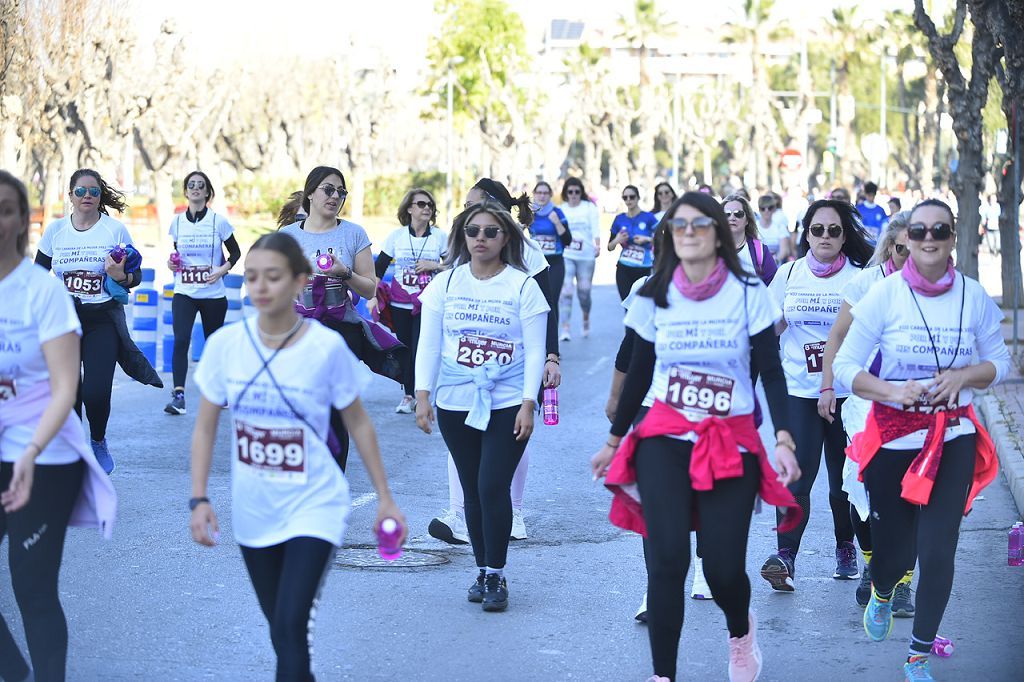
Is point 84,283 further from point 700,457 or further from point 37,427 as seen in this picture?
point 700,457

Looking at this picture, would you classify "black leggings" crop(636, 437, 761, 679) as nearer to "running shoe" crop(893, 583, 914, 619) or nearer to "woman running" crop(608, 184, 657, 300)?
"running shoe" crop(893, 583, 914, 619)

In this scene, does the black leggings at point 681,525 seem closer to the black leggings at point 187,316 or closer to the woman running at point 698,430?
the woman running at point 698,430

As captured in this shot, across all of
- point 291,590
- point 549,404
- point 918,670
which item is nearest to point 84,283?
point 549,404

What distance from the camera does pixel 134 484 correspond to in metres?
9.88

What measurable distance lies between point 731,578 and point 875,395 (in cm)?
96

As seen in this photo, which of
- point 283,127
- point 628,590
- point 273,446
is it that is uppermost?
point 283,127

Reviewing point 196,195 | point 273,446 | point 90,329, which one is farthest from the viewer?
point 196,195

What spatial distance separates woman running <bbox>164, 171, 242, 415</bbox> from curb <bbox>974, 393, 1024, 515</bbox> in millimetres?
6043

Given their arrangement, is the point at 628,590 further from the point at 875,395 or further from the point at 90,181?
the point at 90,181

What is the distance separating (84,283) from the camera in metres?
9.55

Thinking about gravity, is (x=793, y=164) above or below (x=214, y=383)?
above

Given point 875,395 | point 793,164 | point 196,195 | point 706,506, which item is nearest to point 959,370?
point 875,395

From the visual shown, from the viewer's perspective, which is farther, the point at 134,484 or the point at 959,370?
the point at 134,484

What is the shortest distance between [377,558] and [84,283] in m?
2.89
